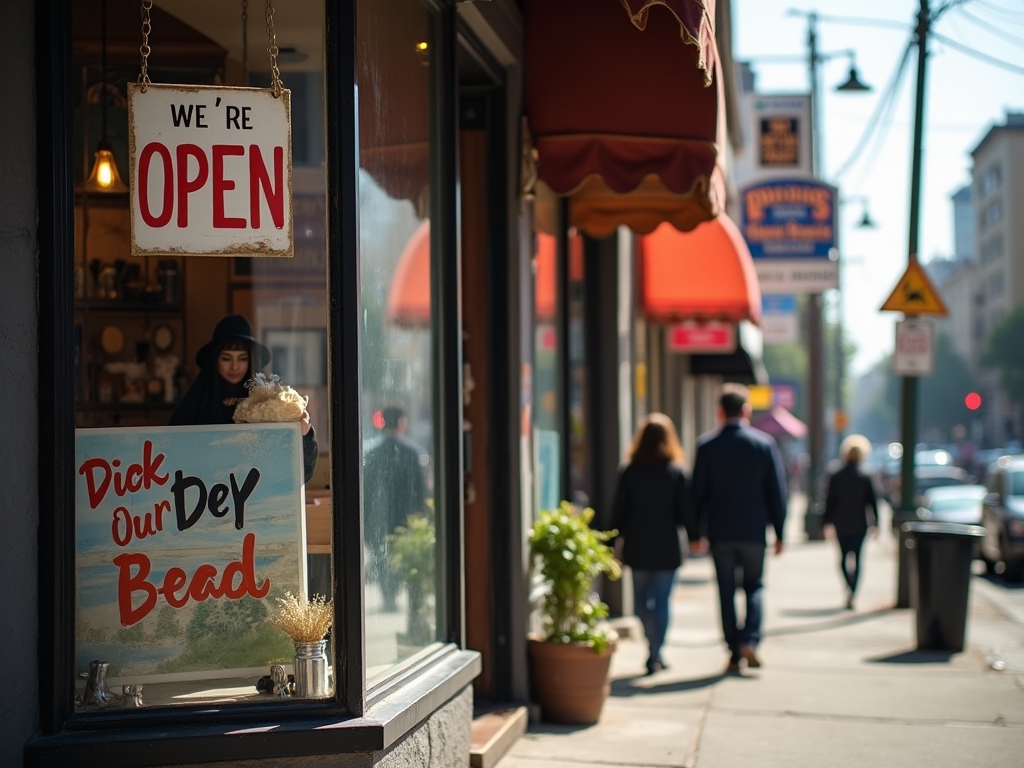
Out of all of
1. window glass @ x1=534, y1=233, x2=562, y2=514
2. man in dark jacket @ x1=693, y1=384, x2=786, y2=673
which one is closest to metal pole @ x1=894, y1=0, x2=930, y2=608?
man in dark jacket @ x1=693, y1=384, x2=786, y2=673

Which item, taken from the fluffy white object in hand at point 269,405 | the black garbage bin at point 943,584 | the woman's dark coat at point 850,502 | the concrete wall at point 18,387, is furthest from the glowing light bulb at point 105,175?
the woman's dark coat at point 850,502

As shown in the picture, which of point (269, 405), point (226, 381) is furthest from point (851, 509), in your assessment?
point (269, 405)

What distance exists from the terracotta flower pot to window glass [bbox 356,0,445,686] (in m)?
1.52

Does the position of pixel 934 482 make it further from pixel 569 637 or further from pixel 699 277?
pixel 569 637

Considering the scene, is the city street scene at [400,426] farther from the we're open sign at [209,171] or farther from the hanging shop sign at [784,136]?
the hanging shop sign at [784,136]

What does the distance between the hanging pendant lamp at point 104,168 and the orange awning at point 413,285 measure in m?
1.56

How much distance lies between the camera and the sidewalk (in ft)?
21.8

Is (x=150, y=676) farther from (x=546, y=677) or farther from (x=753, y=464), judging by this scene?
(x=753, y=464)

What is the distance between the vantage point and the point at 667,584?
29.8ft

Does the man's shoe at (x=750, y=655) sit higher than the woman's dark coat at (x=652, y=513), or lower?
lower

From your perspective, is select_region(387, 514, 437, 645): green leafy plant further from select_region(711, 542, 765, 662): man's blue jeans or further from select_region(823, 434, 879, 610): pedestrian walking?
select_region(823, 434, 879, 610): pedestrian walking

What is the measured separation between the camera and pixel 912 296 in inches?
511

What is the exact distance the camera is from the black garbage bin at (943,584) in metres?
10.0

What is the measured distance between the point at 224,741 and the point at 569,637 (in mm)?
3338
